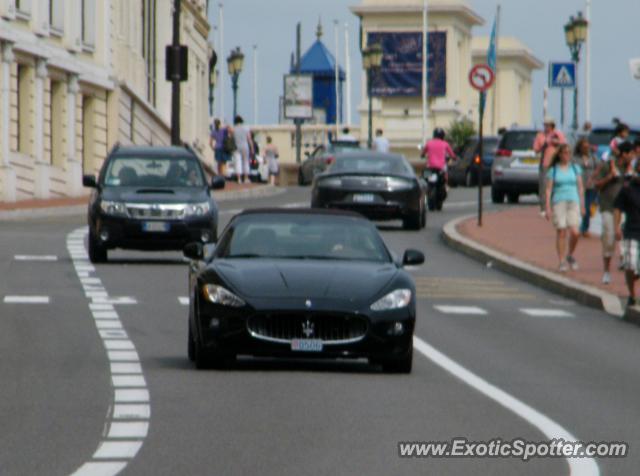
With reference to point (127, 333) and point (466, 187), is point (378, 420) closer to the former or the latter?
point (127, 333)

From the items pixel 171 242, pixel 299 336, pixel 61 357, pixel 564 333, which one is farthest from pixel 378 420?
pixel 171 242

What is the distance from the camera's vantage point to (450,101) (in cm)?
11625

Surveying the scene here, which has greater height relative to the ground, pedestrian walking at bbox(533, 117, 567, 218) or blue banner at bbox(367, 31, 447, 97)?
blue banner at bbox(367, 31, 447, 97)

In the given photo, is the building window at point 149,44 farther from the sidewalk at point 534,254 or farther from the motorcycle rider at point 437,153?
the sidewalk at point 534,254

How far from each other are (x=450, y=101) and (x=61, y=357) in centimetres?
9979

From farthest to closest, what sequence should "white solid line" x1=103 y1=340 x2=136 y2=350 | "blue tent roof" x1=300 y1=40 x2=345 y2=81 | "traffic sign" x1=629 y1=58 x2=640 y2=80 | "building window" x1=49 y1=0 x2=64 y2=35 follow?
"blue tent roof" x1=300 y1=40 x2=345 y2=81, "building window" x1=49 y1=0 x2=64 y2=35, "traffic sign" x1=629 y1=58 x2=640 y2=80, "white solid line" x1=103 y1=340 x2=136 y2=350

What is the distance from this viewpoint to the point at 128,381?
15.2 metres

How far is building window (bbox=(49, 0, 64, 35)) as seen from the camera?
5462 cm

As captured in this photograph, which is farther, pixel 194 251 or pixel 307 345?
pixel 194 251

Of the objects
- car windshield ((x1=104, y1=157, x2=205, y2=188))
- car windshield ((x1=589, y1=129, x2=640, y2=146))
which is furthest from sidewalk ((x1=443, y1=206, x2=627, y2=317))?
car windshield ((x1=104, y1=157, x2=205, y2=188))

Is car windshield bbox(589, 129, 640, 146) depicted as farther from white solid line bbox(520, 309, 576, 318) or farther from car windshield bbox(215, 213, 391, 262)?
car windshield bbox(215, 213, 391, 262)

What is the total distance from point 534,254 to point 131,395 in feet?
64.2

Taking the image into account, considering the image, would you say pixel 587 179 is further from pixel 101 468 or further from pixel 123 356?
pixel 101 468

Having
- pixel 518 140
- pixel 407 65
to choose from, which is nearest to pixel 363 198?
pixel 518 140
